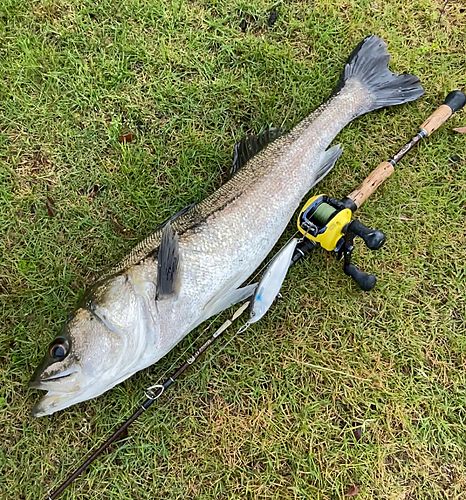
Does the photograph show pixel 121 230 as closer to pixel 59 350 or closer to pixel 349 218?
pixel 59 350

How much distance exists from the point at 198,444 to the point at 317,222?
1671mm

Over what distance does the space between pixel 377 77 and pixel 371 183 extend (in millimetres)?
841

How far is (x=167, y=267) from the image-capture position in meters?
2.47

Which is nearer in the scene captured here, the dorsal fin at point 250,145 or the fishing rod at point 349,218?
the fishing rod at point 349,218

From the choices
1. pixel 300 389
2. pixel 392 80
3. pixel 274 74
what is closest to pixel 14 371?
pixel 300 389

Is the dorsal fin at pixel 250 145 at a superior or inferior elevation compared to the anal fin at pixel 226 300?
superior

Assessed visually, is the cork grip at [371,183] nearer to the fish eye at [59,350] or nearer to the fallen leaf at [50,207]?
the fish eye at [59,350]

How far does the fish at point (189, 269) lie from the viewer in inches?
94.7

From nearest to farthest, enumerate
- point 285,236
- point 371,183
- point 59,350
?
1. point 59,350
2. point 371,183
3. point 285,236

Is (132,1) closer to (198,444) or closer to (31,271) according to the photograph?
(31,271)

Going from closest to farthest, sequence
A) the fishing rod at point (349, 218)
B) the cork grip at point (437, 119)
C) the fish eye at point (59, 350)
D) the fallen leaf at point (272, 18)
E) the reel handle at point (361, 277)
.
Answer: the fish eye at point (59, 350)
the fishing rod at point (349, 218)
the reel handle at point (361, 277)
the cork grip at point (437, 119)
the fallen leaf at point (272, 18)

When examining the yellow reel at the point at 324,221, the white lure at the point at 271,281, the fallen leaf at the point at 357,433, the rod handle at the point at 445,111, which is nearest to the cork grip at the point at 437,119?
the rod handle at the point at 445,111

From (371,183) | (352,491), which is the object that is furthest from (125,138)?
(352,491)

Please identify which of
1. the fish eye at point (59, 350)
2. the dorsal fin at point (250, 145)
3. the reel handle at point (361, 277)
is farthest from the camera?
the dorsal fin at point (250, 145)
